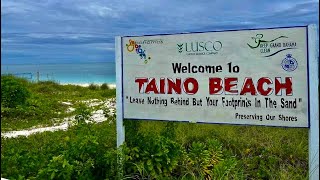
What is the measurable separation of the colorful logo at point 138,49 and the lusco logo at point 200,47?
0.46 meters

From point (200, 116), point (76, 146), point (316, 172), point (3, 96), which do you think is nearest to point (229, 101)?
point (200, 116)

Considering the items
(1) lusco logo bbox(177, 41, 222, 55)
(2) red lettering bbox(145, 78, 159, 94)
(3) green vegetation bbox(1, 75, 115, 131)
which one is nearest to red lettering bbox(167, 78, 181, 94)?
(2) red lettering bbox(145, 78, 159, 94)

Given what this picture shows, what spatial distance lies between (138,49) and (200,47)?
2.69ft

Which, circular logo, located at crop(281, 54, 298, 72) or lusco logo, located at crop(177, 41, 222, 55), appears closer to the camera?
circular logo, located at crop(281, 54, 298, 72)

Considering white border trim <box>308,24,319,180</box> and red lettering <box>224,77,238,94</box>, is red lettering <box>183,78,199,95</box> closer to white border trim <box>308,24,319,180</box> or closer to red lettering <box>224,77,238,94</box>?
red lettering <box>224,77,238,94</box>

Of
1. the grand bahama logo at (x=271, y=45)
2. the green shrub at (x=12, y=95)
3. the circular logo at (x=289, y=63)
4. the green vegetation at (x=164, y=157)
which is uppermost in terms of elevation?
the grand bahama logo at (x=271, y=45)

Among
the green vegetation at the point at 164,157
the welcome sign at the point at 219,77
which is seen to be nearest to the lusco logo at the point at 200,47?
the welcome sign at the point at 219,77

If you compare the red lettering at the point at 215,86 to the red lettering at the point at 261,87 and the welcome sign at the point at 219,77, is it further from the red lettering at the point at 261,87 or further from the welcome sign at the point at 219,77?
the red lettering at the point at 261,87

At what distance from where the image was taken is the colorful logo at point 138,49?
17.7ft

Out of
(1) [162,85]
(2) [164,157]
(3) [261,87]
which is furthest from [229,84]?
(2) [164,157]

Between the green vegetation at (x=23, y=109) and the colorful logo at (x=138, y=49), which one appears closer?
the colorful logo at (x=138, y=49)

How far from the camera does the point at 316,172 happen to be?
15.0 ft

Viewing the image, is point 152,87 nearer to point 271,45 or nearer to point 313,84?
point 271,45

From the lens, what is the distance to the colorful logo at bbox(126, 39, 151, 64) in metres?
5.39
